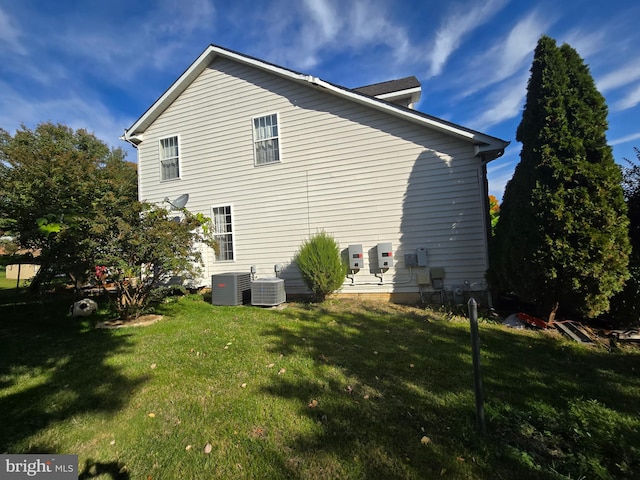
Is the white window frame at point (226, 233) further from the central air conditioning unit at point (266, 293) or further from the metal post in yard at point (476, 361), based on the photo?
the metal post in yard at point (476, 361)

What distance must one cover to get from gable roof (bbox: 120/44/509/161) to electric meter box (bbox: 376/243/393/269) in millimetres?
3268

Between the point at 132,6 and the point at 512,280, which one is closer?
the point at 512,280

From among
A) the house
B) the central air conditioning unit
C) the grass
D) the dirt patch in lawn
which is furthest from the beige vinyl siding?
the dirt patch in lawn

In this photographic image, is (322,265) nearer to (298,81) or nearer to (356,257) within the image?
(356,257)

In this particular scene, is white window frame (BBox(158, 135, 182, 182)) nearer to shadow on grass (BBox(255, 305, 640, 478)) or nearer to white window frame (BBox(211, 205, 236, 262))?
white window frame (BBox(211, 205, 236, 262))

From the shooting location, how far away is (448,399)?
2.94 meters

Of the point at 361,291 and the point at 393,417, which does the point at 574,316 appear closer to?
the point at 361,291

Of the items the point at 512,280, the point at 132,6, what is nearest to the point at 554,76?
the point at 512,280

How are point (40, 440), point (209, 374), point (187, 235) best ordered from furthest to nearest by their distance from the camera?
point (187, 235) < point (209, 374) < point (40, 440)

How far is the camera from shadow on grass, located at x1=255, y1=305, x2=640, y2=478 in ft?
6.91

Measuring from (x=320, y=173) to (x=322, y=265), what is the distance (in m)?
2.94

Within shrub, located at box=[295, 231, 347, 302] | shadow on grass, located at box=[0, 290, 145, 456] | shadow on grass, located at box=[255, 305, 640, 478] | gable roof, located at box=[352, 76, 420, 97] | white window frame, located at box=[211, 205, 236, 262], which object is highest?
gable roof, located at box=[352, 76, 420, 97]

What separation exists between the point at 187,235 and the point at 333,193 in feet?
13.7

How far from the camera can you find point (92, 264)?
550 centimetres
